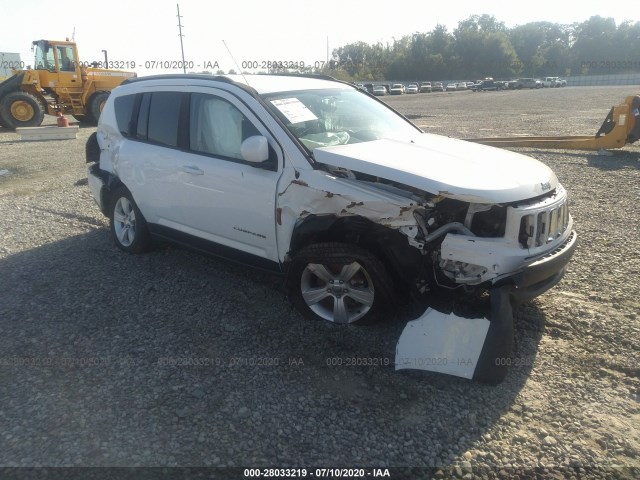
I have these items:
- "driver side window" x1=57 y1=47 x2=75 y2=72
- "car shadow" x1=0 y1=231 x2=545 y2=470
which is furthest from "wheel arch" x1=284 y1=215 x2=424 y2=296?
"driver side window" x1=57 y1=47 x2=75 y2=72

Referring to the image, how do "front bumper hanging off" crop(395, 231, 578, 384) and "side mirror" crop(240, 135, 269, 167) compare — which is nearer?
"front bumper hanging off" crop(395, 231, 578, 384)

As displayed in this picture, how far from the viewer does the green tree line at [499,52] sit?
105062 mm

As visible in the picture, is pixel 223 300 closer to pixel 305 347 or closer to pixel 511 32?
pixel 305 347

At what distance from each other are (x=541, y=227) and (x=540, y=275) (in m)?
0.32

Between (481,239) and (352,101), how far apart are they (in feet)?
7.36

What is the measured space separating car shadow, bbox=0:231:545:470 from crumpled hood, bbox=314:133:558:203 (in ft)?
3.63

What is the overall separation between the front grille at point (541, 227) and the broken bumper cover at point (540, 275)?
0.11 meters

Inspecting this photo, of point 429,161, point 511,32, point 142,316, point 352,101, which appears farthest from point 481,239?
point 511,32

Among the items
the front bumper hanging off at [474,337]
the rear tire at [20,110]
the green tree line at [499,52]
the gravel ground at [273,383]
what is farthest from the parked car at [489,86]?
the front bumper hanging off at [474,337]

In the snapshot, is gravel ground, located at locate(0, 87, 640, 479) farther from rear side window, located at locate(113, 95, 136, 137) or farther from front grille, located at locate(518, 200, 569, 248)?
rear side window, located at locate(113, 95, 136, 137)

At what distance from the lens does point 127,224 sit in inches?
226

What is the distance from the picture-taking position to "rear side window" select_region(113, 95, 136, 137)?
5.55 meters

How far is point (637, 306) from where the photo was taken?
4.21 m

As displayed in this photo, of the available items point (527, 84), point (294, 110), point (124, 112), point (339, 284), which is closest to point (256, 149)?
point (294, 110)
